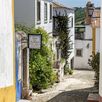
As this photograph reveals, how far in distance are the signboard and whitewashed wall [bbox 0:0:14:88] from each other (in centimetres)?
970

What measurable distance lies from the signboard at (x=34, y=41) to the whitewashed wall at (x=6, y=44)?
970 cm

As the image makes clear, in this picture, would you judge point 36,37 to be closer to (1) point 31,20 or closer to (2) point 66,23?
(1) point 31,20

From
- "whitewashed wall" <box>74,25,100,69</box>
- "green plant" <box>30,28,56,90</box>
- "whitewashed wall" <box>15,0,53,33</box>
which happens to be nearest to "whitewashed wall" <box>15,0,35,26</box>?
"whitewashed wall" <box>15,0,53,33</box>

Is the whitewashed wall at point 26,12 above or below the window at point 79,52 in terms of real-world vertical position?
above

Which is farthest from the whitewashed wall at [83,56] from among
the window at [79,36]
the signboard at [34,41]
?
the signboard at [34,41]

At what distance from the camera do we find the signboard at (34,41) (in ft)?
64.5

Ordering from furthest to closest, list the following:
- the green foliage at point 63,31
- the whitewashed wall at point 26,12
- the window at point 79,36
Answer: the window at point 79,36, the green foliage at point 63,31, the whitewashed wall at point 26,12

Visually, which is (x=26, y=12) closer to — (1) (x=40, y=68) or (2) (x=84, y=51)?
(1) (x=40, y=68)

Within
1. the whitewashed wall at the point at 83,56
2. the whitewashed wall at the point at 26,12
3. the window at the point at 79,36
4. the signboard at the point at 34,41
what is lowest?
the whitewashed wall at the point at 83,56

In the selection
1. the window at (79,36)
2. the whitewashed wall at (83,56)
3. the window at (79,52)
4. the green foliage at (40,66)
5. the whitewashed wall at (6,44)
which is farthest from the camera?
the window at (79,36)

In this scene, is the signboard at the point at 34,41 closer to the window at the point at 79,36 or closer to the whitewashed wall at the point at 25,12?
the whitewashed wall at the point at 25,12

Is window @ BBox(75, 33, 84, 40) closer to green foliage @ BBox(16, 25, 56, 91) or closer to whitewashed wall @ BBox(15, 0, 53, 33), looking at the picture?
whitewashed wall @ BBox(15, 0, 53, 33)

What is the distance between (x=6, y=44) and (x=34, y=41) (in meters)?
10.5

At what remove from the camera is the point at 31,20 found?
25203 mm
